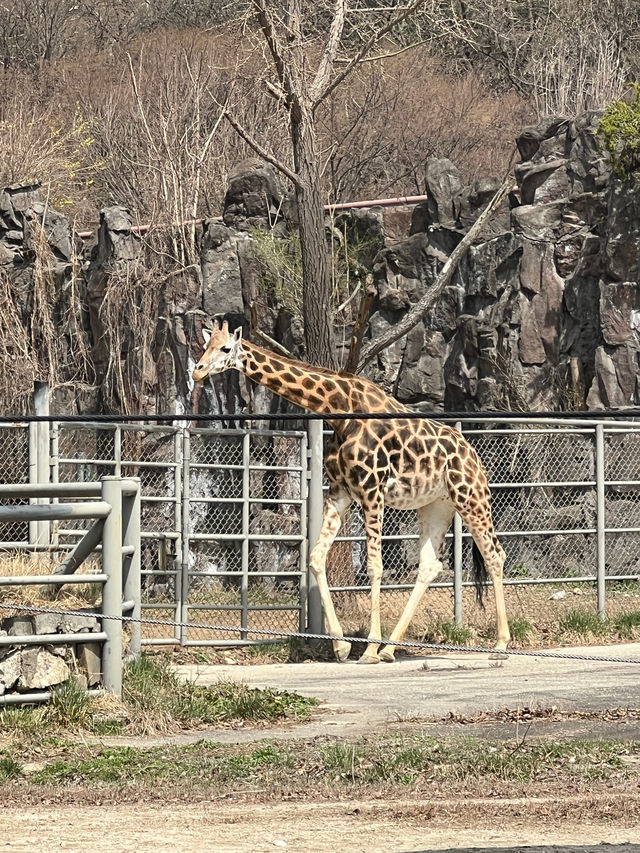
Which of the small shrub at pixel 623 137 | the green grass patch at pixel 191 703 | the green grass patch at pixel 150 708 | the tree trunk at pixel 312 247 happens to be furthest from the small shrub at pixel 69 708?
the small shrub at pixel 623 137

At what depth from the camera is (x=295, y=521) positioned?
19078 millimetres

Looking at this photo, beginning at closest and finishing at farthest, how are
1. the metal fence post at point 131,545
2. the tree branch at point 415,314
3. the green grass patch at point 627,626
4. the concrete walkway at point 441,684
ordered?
1. the concrete walkway at point 441,684
2. the metal fence post at point 131,545
3. the green grass patch at point 627,626
4. the tree branch at point 415,314

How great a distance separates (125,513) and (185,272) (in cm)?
1344

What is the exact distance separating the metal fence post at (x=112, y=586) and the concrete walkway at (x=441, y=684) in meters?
1.33

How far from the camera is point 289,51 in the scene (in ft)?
49.2

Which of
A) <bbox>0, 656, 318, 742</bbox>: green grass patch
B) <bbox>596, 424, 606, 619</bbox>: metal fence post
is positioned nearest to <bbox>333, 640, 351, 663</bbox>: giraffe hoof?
<bbox>0, 656, 318, 742</bbox>: green grass patch

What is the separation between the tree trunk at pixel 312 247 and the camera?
48.7 feet

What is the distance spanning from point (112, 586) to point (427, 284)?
13.6m

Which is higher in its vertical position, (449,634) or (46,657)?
(46,657)

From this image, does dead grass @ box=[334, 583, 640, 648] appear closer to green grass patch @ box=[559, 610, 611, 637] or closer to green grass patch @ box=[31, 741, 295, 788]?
green grass patch @ box=[559, 610, 611, 637]

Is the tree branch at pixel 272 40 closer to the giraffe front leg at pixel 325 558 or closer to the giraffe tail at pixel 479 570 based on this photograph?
the giraffe front leg at pixel 325 558

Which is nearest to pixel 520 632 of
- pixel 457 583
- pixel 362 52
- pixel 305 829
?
pixel 457 583

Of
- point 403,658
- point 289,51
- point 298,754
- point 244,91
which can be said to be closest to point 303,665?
point 403,658

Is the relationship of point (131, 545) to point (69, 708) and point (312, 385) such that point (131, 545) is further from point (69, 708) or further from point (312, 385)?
point (312, 385)
